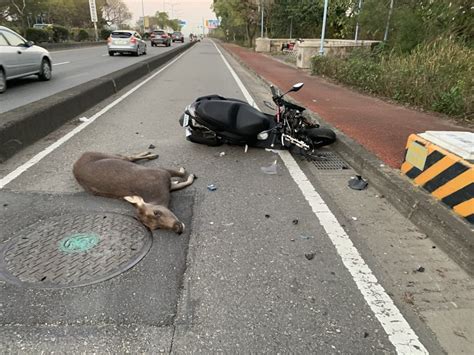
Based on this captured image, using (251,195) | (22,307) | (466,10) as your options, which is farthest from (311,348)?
(466,10)

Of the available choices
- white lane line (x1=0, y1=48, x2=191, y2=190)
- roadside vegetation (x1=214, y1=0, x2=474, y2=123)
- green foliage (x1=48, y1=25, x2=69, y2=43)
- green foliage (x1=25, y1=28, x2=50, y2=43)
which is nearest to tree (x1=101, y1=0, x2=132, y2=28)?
green foliage (x1=48, y1=25, x2=69, y2=43)

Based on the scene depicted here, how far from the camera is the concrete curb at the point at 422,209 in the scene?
310 centimetres

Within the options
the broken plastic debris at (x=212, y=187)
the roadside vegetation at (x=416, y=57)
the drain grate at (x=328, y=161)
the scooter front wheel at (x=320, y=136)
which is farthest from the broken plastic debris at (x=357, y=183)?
the roadside vegetation at (x=416, y=57)

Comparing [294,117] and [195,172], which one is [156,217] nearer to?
[195,172]

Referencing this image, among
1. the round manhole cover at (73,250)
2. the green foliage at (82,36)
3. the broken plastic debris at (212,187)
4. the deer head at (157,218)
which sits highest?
the deer head at (157,218)

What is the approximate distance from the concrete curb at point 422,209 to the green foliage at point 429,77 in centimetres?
408

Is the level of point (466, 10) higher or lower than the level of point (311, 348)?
higher

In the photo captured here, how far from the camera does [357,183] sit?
4.73 meters

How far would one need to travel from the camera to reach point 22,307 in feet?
8.02

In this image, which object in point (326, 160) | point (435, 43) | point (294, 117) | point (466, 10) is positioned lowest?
point (326, 160)

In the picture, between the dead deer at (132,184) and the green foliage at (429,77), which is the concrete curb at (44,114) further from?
the green foliage at (429,77)

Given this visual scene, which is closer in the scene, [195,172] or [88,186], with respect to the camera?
[88,186]

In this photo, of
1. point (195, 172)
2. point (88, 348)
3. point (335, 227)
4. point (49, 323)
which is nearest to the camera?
point (88, 348)

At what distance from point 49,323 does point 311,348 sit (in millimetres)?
1588
